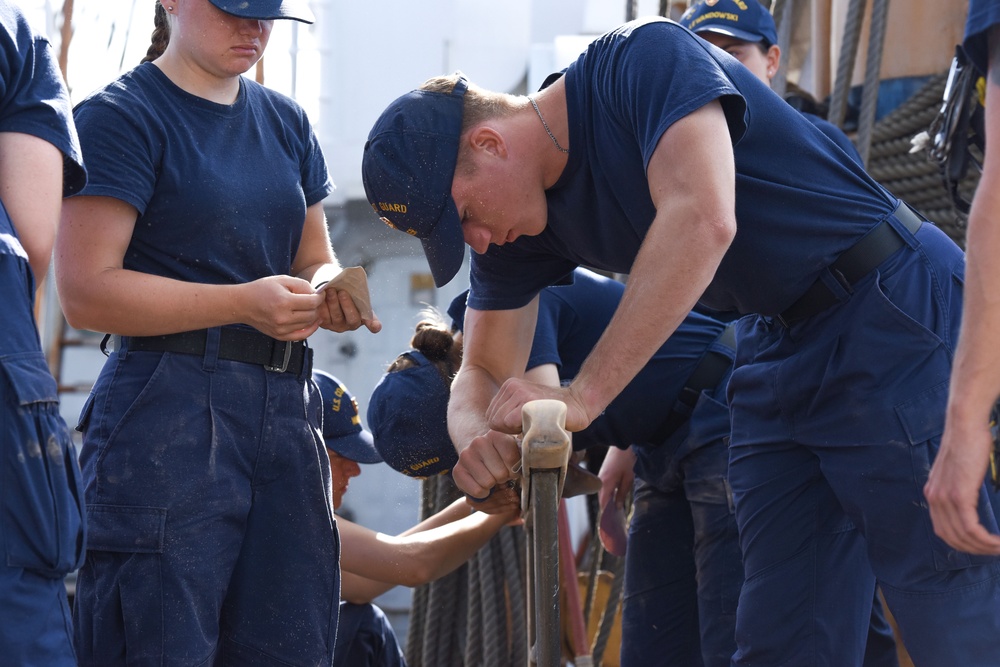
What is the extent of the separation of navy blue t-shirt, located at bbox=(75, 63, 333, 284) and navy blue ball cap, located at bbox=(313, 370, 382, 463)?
2.81 feet

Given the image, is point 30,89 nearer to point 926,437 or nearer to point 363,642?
point 926,437

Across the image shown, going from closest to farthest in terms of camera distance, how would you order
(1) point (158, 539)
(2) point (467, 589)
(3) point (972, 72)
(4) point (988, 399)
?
(4) point (988, 399) < (3) point (972, 72) < (1) point (158, 539) < (2) point (467, 589)

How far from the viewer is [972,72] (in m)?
2.01

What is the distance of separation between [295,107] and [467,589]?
242 centimetres

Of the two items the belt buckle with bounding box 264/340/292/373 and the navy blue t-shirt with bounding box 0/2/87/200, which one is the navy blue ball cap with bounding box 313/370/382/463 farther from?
the navy blue t-shirt with bounding box 0/2/87/200

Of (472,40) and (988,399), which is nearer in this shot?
(988,399)

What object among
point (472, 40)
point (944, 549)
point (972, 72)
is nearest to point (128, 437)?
point (944, 549)

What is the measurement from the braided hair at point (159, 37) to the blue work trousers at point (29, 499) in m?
1.02

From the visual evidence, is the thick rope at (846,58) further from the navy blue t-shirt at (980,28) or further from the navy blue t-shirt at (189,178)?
the navy blue t-shirt at (980,28)

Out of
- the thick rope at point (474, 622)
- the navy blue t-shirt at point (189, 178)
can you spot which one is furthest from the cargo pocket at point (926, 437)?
the thick rope at point (474, 622)

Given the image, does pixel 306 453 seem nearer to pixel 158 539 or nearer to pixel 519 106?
pixel 158 539

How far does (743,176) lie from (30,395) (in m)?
1.31

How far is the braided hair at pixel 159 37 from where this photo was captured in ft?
9.07

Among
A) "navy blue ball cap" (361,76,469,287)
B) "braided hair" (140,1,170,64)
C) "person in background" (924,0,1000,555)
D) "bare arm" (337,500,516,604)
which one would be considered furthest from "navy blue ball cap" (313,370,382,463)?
"person in background" (924,0,1000,555)
